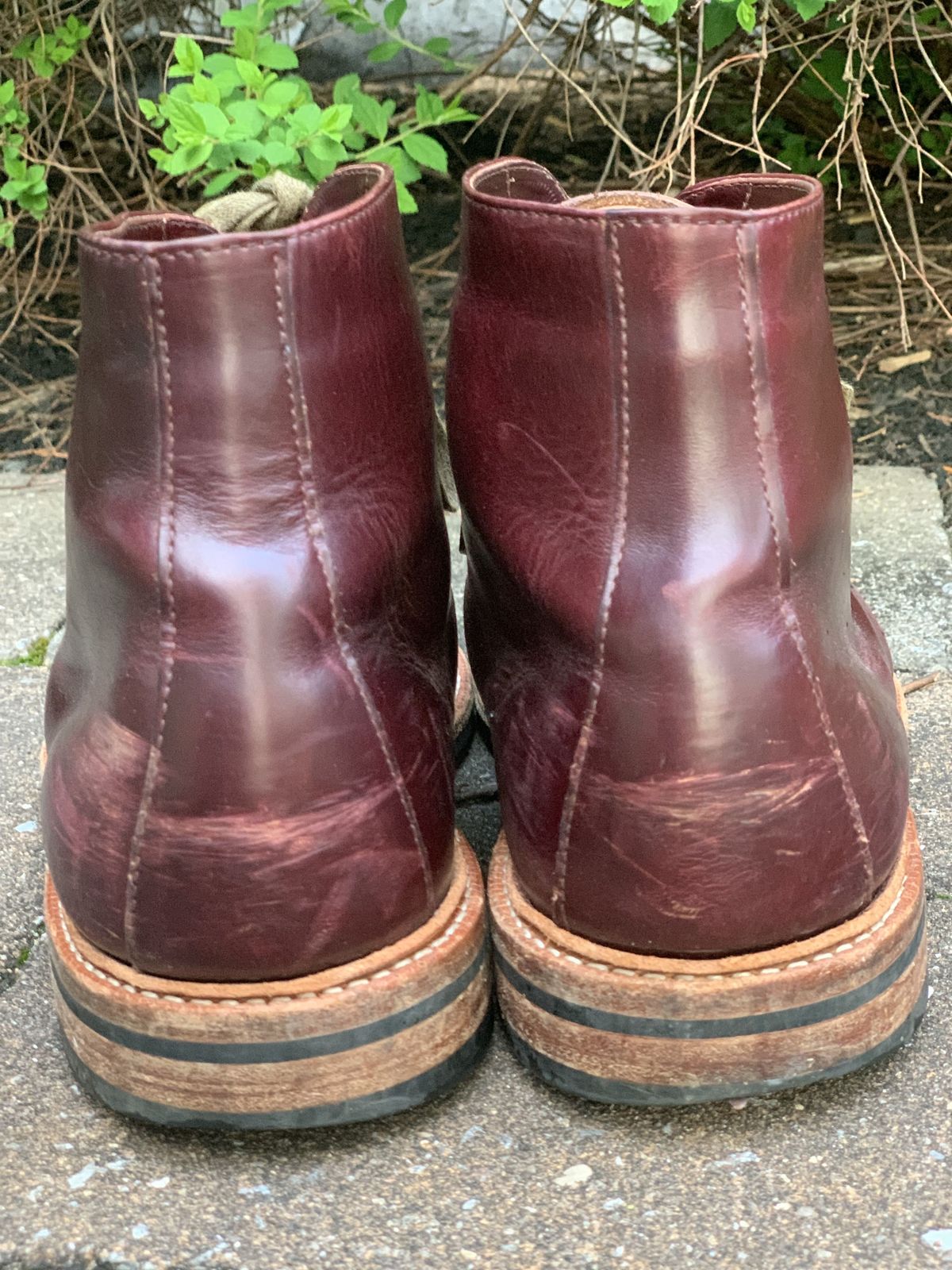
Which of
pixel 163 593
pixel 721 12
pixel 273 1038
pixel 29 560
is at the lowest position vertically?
pixel 29 560

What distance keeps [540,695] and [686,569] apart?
0.16m

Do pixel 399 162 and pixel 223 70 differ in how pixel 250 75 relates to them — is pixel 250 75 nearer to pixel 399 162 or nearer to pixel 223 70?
pixel 223 70

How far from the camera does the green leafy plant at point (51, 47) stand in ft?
6.95

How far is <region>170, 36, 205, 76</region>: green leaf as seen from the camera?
5.14 ft

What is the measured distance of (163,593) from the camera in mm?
874

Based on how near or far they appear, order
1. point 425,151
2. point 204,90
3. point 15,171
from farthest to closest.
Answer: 1. point 15,171
2. point 425,151
3. point 204,90

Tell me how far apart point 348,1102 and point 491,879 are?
7.5 inches

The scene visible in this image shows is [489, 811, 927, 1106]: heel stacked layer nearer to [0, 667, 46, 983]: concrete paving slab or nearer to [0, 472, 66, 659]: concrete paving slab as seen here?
[0, 667, 46, 983]: concrete paving slab

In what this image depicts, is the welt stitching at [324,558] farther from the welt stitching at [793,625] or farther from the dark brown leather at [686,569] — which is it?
the welt stitching at [793,625]

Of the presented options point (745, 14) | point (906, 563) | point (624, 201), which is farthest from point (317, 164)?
point (906, 563)

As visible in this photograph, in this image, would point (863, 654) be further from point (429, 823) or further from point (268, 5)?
point (268, 5)

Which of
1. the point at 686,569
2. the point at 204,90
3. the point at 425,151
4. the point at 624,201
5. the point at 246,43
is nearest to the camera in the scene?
the point at 686,569

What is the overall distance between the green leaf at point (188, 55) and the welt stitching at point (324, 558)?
0.87 meters

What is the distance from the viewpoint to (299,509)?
88cm
